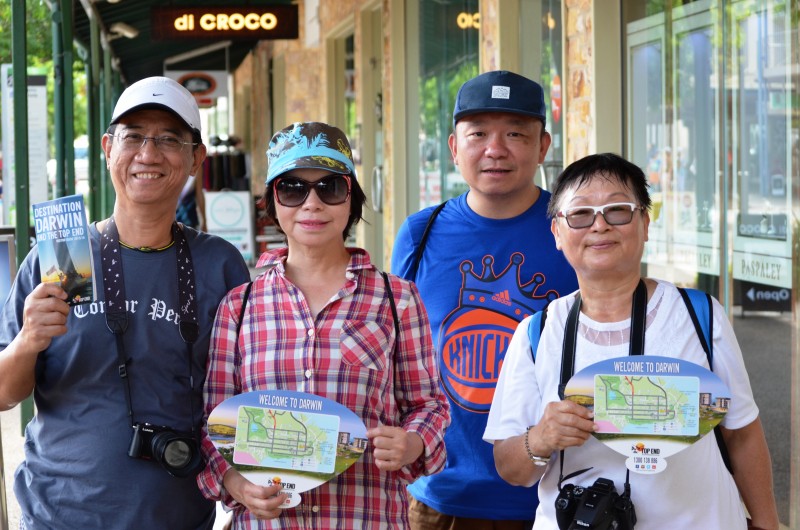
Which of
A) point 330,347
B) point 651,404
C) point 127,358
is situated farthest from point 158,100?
point 651,404

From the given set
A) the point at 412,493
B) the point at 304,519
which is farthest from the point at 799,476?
the point at 304,519

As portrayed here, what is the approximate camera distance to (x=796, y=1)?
139 inches

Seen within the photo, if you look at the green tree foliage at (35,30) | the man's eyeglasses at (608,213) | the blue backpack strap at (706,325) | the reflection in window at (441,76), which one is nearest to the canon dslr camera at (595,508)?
the blue backpack strap at (706,325)

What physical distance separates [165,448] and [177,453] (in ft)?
0.09

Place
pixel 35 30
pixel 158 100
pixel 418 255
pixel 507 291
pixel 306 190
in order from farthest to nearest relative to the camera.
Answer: pixel 35 30 < pixel 418 255 < pixel 507 291 < pixel 158 100 < pixel 306 190

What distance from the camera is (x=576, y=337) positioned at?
2049mm

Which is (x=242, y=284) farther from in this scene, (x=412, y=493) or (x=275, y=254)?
(x=412, y=493)

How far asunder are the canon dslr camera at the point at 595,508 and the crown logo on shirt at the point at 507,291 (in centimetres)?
66

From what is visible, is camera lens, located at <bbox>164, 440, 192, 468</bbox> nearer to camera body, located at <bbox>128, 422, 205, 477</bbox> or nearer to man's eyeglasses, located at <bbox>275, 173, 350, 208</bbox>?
camera body, located at <bbox>128, 422, 205, 477</bbox>

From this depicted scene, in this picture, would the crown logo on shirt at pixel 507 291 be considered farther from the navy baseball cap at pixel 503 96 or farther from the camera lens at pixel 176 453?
the camera lens at pixel 176 453

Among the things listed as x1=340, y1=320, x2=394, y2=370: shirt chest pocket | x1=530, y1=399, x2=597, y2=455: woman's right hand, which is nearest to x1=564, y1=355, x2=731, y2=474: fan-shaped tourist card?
x1=530, y1=399, x2=597, y2=455: woman's right hand

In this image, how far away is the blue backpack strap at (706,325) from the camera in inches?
78.3

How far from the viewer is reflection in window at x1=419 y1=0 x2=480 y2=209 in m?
6.80

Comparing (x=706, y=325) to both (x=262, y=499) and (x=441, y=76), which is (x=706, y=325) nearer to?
(x=262, y=499)
